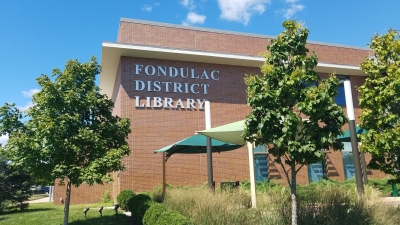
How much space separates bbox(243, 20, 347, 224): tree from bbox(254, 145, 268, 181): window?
12.9 m

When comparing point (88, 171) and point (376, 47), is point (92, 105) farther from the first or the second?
point (376, 47)

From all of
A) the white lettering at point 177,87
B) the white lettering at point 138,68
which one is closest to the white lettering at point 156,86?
the white lettering at point 177,87

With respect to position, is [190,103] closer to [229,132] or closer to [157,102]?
[157,102]

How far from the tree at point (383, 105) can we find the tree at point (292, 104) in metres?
2.17

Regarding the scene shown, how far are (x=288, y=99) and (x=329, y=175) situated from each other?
15879 mm

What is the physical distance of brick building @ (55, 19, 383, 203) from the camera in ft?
55.9

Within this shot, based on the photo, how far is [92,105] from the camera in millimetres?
8906

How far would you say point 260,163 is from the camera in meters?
19.3

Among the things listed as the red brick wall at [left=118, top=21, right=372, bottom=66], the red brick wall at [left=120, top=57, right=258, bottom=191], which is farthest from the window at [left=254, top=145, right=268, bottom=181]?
the red brick wall at [left=118, top=21, right=372, bottom=66]

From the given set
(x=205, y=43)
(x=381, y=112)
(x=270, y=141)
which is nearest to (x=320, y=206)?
(x=270, y=141)

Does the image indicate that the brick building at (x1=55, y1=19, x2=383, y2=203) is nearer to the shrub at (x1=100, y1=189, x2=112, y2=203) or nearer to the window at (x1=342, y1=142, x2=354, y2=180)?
the window at (x1=342, y1=142, x2=354, y2=180)

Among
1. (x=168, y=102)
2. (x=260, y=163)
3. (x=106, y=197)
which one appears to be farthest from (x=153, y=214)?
(x=260, y=163)

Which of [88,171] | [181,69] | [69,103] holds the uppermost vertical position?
[181,69]

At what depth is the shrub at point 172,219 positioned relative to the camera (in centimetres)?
592
